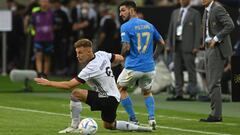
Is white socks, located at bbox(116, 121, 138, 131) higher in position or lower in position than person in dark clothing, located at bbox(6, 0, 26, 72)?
lower

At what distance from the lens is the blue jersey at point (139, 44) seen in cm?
1543

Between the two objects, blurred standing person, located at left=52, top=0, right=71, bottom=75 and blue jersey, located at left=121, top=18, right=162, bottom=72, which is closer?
blue jersey, located at left=121, top=18, right=162, bottom=72

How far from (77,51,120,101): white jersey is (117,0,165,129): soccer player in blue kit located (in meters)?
1.26

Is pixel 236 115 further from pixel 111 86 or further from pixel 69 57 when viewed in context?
pixel 69 57

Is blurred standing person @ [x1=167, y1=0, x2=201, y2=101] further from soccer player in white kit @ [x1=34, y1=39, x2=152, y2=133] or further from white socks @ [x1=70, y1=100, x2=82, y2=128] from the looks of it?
white socks @ [x1=70, y1=100, x2=82, y2=128]

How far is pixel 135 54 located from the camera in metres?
15.5

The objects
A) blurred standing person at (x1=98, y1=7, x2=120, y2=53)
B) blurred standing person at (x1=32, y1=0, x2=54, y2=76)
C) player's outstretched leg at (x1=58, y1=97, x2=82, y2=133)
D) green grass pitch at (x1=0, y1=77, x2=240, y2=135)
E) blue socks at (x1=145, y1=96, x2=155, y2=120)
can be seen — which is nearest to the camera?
player's outstretched leg at (x1=58, y1=97, x2=82, y2=133)

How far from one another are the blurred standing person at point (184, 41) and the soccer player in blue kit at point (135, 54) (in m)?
6.12

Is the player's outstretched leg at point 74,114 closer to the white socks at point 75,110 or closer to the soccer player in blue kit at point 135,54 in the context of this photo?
the white socks at point 75,110

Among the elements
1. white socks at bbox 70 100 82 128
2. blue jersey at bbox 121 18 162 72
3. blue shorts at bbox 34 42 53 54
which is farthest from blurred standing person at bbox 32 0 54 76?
white socks at bbox 70 100 82 128

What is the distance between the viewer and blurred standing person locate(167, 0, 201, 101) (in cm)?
2180

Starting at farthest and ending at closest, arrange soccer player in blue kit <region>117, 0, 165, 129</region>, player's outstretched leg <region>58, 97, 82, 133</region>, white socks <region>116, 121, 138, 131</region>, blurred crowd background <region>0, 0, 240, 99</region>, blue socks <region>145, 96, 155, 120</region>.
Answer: blurred crowd background <region>0, 0, 240, 99</region>, soccer player in blue kit <region>117, 0, 165, 129</region>, blue socks <region>145, 96, 155, 120</region>, white socks <region>116, 121, 138, 131</region>, player's outstretched leg <region>58, 97, 82, 133</region>

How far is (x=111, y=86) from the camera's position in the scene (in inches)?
555

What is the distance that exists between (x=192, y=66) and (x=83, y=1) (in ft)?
28.4
